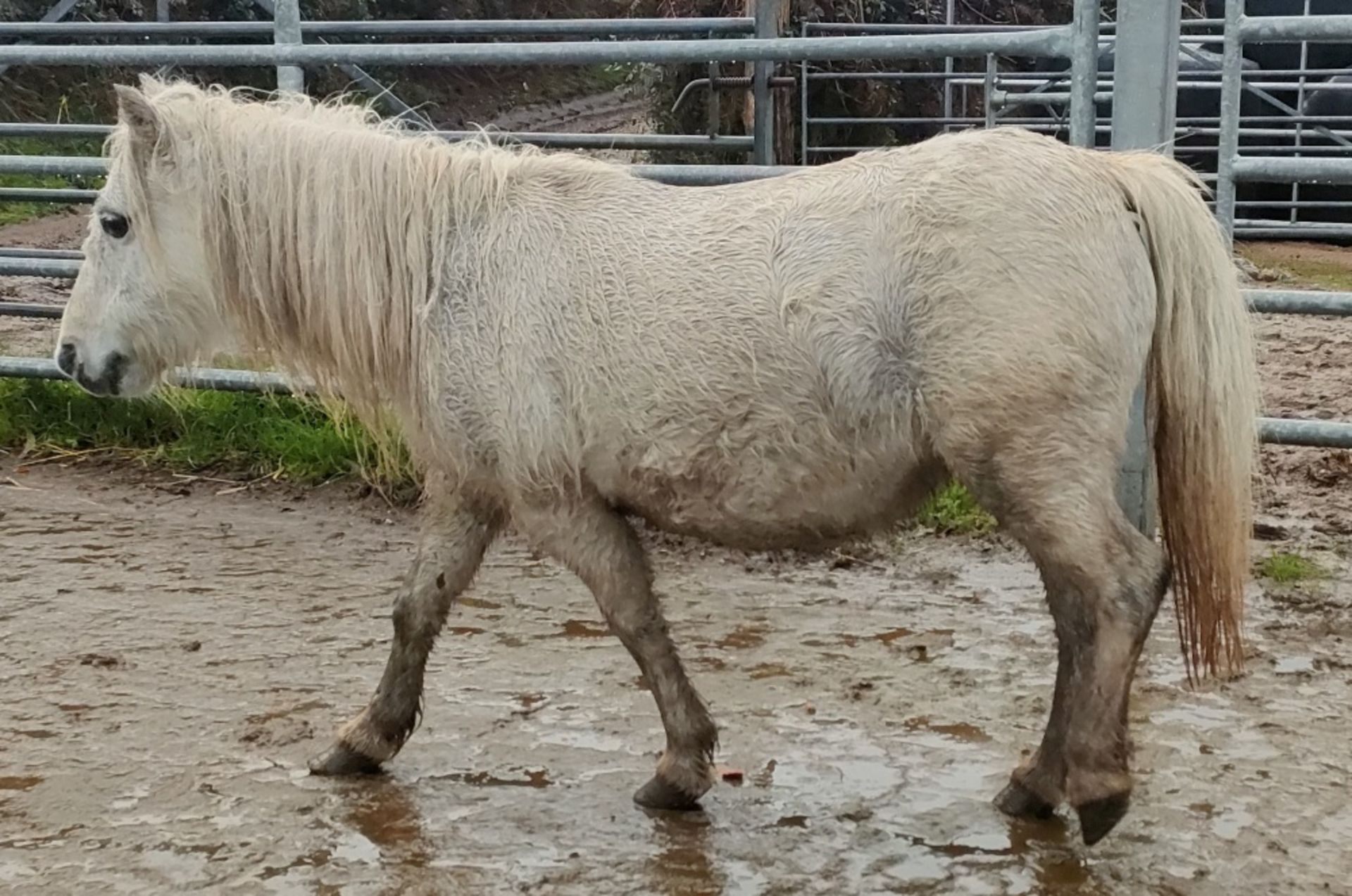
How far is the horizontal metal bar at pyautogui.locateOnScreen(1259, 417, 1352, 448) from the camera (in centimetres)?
425

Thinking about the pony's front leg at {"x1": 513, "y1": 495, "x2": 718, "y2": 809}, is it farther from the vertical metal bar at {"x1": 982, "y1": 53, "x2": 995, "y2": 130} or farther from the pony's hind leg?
the vertical metal bar at {"x1": 982, "y1": 53, "x2": 995, "y2": 130}

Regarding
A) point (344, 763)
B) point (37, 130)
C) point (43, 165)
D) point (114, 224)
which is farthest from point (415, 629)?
point (37, 130)

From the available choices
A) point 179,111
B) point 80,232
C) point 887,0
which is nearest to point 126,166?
point 179,111

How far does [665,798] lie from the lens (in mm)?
3057

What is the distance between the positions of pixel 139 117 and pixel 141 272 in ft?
1.11

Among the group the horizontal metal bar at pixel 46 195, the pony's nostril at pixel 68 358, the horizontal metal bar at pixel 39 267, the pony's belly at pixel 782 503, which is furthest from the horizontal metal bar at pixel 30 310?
the pony's belly at pixel 782 503

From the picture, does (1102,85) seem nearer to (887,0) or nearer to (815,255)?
(887,0)

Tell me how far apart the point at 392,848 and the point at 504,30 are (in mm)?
5381

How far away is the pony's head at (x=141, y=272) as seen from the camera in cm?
317

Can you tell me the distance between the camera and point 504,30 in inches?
293

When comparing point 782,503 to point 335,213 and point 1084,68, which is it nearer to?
point 335,213

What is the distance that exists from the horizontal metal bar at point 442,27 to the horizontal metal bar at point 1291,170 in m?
2.96

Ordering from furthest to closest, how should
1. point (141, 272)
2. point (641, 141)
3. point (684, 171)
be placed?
point (641, 141), point (684, 171), point (141, 272)

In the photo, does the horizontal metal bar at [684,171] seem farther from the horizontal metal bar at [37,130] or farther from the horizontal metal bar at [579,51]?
the horizontal metal bar at [37,130]
